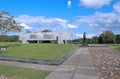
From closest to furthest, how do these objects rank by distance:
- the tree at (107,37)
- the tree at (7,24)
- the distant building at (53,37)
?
the tree at (7,24), the distant building at (53,37), the tree at (107,37)

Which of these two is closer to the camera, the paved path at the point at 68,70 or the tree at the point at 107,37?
the paved path at the point at 68,70

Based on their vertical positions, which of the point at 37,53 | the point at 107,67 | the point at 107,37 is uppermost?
the point at 107,37

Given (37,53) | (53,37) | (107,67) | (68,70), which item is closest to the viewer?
(68,70)

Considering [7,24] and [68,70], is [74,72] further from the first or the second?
[7,24]

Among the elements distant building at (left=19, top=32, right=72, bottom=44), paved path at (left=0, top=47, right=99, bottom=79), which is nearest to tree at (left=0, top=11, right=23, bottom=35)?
paved path at (left=0, top=47, right=99, bottom=79)

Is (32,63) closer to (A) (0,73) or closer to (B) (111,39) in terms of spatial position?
(A) (0,73)

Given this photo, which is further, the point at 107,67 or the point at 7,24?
the point at 7,24

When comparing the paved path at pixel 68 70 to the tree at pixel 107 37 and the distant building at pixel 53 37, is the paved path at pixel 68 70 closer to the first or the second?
the distant building at pixel 53 37

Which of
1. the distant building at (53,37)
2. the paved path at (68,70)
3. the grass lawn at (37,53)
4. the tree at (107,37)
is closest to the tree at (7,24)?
the grass lawn at (37,53)

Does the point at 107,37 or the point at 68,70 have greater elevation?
the point at 107,37

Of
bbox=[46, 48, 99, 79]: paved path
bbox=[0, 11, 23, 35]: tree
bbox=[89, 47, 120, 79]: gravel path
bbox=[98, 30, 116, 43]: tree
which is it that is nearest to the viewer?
bbox=[46, 48, 99, 79]: paved path

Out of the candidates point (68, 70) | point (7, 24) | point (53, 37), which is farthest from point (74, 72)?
point (53, 37)

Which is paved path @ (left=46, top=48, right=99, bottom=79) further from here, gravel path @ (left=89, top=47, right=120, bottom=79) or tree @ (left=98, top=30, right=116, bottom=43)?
tree @ (left=98, top=30, right=116, bottom=43)

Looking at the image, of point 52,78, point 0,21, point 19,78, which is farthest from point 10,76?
point 0,21
